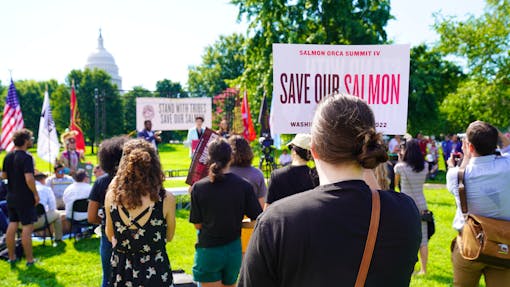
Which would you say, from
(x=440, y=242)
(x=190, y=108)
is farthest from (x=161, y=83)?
(x=440, y=242)

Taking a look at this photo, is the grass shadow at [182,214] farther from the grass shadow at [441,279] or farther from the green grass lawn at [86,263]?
the grass shadow at [441,279]

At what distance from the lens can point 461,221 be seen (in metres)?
3.84

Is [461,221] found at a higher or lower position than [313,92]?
lower

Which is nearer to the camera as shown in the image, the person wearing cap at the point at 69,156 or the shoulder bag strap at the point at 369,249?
the shoulder bag strap at the point at 369,249

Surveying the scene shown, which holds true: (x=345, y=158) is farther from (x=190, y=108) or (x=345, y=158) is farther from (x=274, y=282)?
(x=190, y=108)

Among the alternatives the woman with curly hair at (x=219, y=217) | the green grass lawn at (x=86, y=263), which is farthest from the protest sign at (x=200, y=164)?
the green grass lawn at (x=86, y=263)

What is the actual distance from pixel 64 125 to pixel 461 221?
5764cm

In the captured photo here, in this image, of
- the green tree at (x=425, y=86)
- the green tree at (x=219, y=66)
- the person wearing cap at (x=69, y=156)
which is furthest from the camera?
the green tree at (x=219, y=66)

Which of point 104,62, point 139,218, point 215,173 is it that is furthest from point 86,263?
point 104,62

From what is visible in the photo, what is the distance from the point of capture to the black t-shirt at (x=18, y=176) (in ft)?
20.5

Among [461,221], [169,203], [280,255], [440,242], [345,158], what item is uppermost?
[345,158]

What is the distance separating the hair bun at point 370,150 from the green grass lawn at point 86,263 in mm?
4738

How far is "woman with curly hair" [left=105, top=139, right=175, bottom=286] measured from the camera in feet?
10.5

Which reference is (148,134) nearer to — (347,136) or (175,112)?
(175,112)
